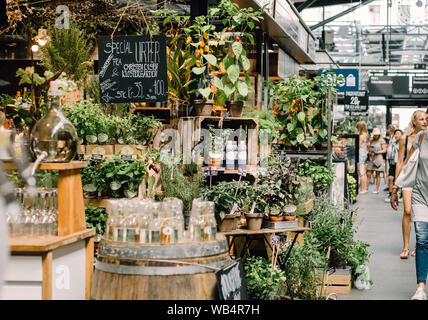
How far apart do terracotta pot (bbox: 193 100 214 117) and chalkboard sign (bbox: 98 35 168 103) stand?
33 centimetres

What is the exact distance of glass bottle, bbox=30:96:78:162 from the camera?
2924 mm

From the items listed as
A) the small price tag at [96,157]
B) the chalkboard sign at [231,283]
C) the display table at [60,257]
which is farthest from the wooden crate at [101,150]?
the chalkboard sign at [231,283]

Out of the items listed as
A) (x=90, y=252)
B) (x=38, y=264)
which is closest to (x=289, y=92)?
(x=90, y=252)

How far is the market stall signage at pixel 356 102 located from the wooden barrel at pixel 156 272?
44.1 feet

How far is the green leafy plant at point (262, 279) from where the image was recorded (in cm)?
404

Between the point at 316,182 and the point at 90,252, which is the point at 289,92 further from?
the point at 90,252

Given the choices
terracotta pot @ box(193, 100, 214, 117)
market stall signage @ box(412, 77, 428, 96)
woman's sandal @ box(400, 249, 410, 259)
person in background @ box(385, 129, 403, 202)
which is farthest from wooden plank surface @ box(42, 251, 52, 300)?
market stall signage @ box(412, 77, 428, 96)

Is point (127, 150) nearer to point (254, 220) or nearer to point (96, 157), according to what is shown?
point (96, 157)

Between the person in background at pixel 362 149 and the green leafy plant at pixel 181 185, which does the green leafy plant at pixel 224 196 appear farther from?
the person in background at pixel 362 149

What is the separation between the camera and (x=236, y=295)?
116 inches

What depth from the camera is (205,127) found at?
16.6ft

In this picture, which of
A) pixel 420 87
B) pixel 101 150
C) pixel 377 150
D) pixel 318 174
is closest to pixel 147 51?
pixel 101 150

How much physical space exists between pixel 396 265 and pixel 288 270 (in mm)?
2474
